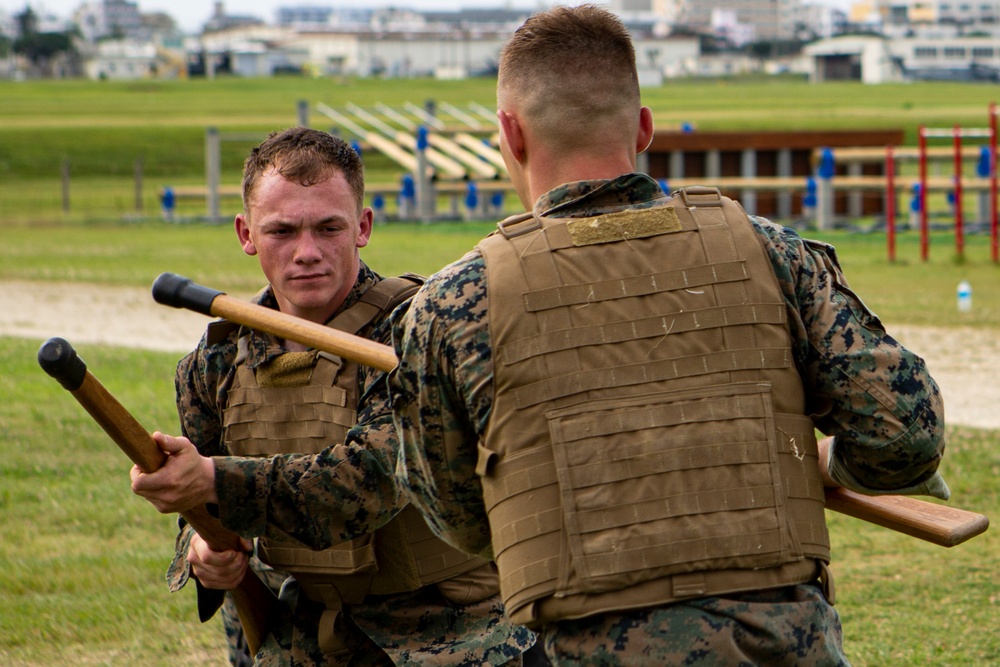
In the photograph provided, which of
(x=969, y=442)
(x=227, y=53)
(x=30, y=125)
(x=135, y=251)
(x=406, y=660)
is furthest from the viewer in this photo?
(x=227, y=53)

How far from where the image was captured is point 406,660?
3088 millimetres

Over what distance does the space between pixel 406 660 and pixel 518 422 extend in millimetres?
992

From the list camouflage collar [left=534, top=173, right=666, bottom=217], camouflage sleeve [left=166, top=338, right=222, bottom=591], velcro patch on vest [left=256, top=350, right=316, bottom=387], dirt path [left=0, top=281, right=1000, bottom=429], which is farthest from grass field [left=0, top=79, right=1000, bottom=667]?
camouflage collar [left=534, top=173, right=666, bottom=217]

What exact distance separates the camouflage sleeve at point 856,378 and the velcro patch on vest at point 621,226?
0.61 ft

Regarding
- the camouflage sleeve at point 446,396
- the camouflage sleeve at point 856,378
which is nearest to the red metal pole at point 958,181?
Result: the camouflage sleeve at point 856,378

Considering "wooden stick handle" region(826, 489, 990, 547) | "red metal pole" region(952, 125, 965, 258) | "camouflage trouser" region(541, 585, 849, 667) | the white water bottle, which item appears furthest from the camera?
"red metal pole" region(952, 125, 965, 258)

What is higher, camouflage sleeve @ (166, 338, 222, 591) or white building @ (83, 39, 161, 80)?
camouflage sleeve @ (166, 338, 222, 591)

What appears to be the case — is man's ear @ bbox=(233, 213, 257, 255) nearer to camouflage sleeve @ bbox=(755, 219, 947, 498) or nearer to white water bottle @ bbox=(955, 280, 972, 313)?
camouflage sleeve @ bbox=(755, 219, 947, 498)

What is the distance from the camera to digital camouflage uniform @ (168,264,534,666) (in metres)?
2.92

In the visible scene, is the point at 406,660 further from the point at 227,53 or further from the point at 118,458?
the point at 227,53

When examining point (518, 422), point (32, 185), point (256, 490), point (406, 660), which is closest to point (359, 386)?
point (256, 490)

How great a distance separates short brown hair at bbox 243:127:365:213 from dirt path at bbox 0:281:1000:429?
23.4 ft

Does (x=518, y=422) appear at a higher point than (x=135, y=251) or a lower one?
higher

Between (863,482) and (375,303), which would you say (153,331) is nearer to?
(375,303)
